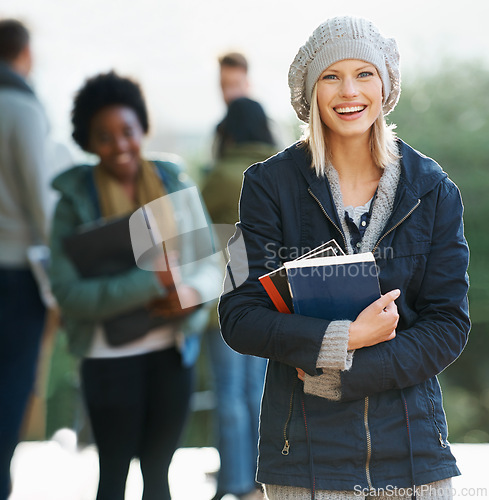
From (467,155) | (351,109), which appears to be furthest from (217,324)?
(467,155)

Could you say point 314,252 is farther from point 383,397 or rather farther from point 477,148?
point 477,148

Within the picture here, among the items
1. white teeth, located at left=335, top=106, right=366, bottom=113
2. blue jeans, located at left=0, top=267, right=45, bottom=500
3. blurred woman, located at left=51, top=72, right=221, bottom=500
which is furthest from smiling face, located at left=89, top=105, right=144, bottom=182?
white teeth, located at left=335, top=106, right=366, bottom=113

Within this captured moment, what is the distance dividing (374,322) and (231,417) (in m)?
1.61

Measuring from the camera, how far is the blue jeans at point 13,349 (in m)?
2.29

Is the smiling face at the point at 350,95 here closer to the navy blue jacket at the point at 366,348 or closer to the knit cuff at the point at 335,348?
the navy blue jacket at the point at 366,348

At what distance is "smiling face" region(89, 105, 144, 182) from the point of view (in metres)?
2.13

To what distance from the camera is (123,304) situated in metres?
2.00

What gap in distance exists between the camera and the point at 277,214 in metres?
1.36

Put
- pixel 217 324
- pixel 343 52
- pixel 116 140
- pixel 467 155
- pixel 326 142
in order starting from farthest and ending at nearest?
pixel 467 155 → pixel 217 324 → pixel 116 140 → pixel 326 142 → pixel 343 52

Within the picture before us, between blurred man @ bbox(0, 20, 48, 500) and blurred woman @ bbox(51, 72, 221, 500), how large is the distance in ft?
0.70

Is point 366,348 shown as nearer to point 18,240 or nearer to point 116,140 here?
point 116,140

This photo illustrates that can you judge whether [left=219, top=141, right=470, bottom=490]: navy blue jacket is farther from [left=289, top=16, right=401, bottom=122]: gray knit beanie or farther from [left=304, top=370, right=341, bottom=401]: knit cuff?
[left=289, top=16, right=401, bottom=122]: gray knit beanie

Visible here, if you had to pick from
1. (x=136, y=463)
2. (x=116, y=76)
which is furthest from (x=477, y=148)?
(x=116, y=76)

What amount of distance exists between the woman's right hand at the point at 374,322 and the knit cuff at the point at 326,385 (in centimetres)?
6
